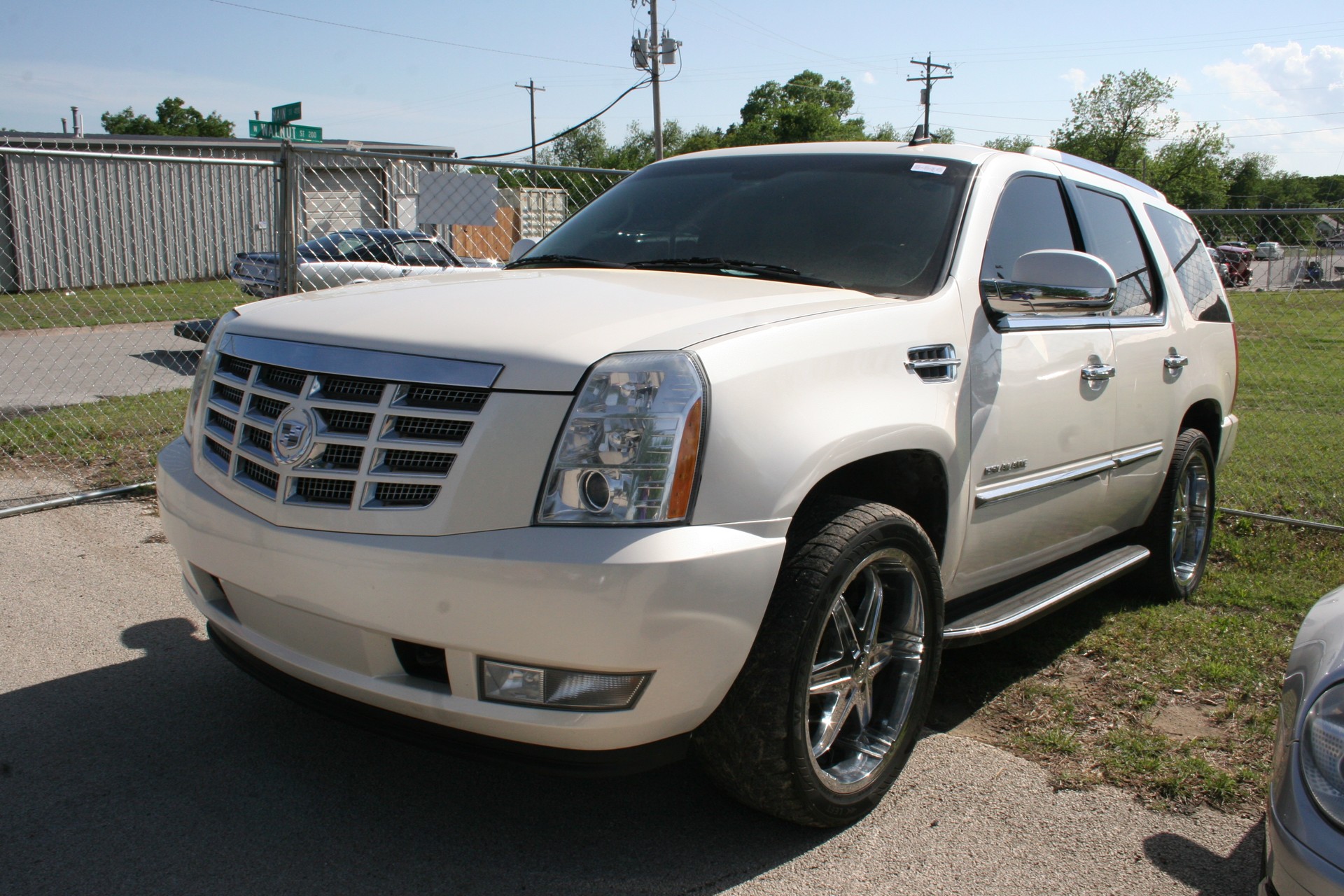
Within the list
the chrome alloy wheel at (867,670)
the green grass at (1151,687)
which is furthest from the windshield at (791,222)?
the green grass at (1151,687)

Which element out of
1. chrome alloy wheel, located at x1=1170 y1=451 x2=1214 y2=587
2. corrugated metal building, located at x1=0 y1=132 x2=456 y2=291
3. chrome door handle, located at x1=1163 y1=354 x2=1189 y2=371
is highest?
corrugated metal building, located at x1=0 y1=132 x2=456 y2=291

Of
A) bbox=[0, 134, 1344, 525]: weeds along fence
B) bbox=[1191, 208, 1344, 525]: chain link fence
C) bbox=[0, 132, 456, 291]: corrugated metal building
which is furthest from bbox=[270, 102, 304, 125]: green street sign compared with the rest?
bbox=[1191, 208, 1344, 525]: chain link fence

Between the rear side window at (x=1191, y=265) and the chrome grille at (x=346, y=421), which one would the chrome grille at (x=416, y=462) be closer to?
the chrome grille at (x=346, y=421)

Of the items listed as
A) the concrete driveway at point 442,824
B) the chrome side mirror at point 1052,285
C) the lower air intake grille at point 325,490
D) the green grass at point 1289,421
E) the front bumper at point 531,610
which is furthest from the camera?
the green grass at point 1289,421

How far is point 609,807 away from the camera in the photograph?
9.78 ft

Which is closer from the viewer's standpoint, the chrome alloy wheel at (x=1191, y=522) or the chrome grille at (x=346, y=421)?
the chrome grille at (x=346, y=421)

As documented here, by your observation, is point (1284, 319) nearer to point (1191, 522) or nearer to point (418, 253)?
point (1191, 522)

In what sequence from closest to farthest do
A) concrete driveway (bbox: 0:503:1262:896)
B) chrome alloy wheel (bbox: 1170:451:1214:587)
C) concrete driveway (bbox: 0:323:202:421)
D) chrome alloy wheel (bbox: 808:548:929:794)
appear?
concrete driveway (bbox: 0:503:1262:896)
chrome alloy wheel (bbox: 808:548:929:794)
chrome alloy wheel (bbox: 1170:451:1214:587)
concrete driveway (bbox: 0:323:202:421)

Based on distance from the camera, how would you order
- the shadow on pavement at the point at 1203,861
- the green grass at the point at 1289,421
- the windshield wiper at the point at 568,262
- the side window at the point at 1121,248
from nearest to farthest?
the shadow on pavement at the point at 1203,861 → the windshield wiper at the point at 568,262 → the side window at the point at 1121,248 → the green grass at the point at 1289,421

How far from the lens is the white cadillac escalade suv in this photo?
2.31m

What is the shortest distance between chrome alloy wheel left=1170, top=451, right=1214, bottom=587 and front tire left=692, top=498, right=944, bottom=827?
247 centimetres

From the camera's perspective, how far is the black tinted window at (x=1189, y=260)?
192 inches

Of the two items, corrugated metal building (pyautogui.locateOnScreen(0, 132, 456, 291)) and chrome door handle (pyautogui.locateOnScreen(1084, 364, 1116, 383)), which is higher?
corrugated metal building (pyautogui.locateOnScreen(0, 132, 456, 291))

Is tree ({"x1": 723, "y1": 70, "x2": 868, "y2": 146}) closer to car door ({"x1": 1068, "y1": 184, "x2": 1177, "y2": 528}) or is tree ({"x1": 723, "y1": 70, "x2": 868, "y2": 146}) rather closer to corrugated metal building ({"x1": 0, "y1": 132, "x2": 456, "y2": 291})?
corrugated metal building ({"x1": 0, "y1": 132, "x2": 456, "y2": 291})
